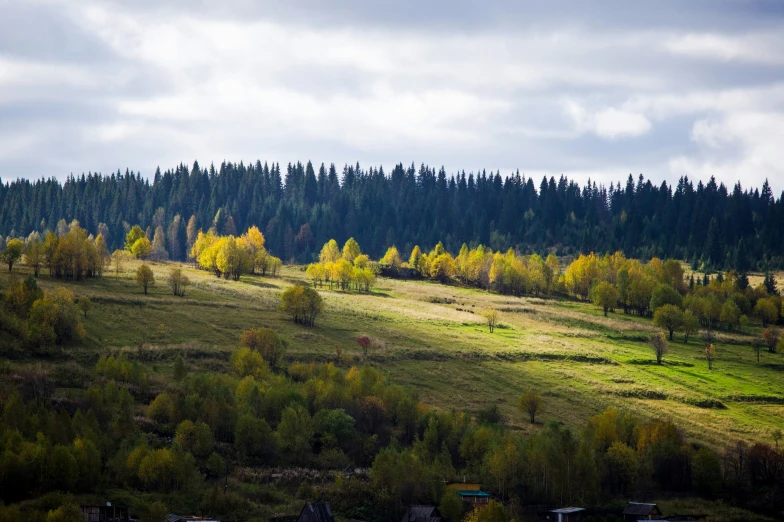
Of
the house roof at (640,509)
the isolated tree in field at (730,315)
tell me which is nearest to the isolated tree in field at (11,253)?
the house roof at (640,509)

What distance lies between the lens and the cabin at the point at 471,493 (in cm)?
7018

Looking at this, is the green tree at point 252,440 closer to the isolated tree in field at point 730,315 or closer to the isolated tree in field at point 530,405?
the isolated tree in field at point 530,405

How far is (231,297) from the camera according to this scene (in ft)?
422

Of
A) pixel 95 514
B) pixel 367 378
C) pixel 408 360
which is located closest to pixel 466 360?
pixel 408 360

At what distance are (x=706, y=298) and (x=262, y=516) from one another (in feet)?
332

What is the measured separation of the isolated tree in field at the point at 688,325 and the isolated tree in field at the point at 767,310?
16.0m

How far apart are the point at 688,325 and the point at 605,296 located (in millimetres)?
18060

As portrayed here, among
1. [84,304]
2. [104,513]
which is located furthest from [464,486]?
[84,304]

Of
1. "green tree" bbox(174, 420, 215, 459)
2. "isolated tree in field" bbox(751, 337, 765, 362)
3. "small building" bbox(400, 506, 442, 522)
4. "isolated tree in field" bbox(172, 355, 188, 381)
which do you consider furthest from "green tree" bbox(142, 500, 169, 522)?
"isolated tree in field" bbox(751, 337, 765, 362)

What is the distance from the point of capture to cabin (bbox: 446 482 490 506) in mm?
70181

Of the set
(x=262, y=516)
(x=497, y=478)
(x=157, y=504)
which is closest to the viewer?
(x=157, y=504)

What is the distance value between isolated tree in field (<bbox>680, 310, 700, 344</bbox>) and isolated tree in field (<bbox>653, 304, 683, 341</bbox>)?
571mm

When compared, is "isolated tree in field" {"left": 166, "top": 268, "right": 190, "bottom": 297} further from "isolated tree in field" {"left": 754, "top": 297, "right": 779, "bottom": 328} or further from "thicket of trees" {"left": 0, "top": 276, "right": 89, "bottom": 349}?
"isolated tree in field" {"left": 754, "top": 297, "right": 779, "bottom": 328}

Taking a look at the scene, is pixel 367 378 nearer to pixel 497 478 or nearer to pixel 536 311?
pixel 497 478
